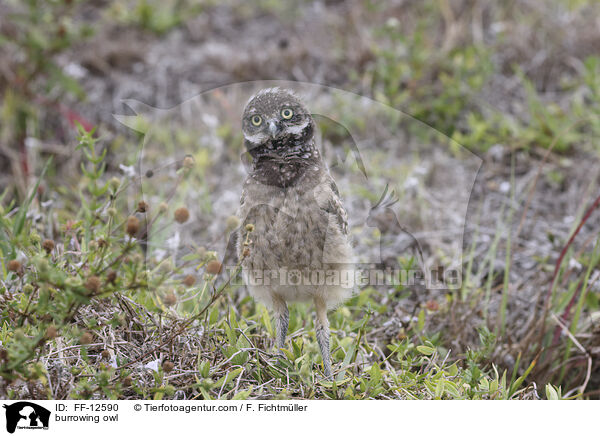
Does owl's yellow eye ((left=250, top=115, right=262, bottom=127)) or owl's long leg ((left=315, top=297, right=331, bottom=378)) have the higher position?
owl's yellow eye ((left=250, top=115, right=262, bottom=127))

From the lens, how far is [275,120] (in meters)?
2.43

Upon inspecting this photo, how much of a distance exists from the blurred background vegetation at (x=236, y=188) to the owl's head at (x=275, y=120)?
421 mm

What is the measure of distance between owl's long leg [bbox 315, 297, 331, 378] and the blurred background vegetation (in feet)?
0.27

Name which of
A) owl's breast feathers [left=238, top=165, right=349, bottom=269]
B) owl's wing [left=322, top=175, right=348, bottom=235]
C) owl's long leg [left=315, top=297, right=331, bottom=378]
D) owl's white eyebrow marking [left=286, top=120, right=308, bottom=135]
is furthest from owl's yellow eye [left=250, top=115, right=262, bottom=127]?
owl's long leg [left=315, top=297, right=331, bottom=378]

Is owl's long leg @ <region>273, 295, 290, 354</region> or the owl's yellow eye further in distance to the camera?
owl's long leg @ <region>273, 295, 290, 354</region>

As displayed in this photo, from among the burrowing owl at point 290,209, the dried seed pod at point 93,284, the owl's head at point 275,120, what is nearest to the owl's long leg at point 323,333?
Result: the burrowing owl at point 290,209

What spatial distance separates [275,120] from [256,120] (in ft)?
0.28

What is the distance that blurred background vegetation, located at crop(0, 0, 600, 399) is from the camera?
2465mm

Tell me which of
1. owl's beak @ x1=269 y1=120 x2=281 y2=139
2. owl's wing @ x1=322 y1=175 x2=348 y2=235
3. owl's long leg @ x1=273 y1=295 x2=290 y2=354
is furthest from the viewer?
owl's long leg @ x1=273 y1=295 x2=290 y2=354

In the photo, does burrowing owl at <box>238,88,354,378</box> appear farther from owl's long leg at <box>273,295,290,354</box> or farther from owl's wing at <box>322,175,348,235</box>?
owl's long leg at <box>273,295,290,354</box>

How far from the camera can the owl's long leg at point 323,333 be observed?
262 cm

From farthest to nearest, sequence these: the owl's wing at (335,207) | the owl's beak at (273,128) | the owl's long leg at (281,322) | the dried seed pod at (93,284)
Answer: the owl's long leg at (281,322) → the owl's wing at (335,207) → the owl's beak at (273,128) → the dried seed pod at (93,284)

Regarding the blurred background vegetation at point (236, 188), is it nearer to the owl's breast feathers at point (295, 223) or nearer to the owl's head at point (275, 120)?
the owl's breast feathers at point (295, 223)
